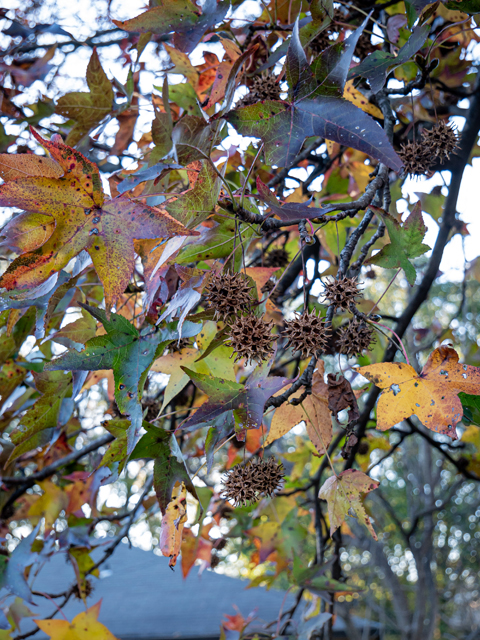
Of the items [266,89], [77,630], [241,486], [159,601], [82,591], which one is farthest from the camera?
[159,601]

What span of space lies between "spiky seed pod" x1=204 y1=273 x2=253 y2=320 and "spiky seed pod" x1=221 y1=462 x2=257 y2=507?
1.05 ft

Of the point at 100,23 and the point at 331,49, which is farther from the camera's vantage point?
the point at 100,23

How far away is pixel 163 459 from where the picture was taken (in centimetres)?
99

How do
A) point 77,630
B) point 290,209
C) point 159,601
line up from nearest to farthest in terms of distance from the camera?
point 290,209, point 77,630, point 159,601

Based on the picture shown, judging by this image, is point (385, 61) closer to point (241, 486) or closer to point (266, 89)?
point (266, 89)

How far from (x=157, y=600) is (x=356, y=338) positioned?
23.5ft

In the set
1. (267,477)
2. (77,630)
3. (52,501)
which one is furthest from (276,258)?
(77,630)

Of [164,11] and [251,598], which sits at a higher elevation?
[164,11]

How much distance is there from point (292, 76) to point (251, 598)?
7.40 meters

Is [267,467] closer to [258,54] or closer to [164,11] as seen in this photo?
[164,11]

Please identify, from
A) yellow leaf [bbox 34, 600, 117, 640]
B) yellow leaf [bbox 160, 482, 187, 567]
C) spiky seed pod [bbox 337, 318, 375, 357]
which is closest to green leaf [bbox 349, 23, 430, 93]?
spiky seed pod [bbox 337, 318, 375, 357]

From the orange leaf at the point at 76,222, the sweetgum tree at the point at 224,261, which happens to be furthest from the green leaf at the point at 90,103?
the orange leaf at the point at 76,222

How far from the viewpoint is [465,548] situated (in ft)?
33.1

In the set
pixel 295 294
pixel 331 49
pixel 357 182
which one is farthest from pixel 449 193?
pixel 331 49
